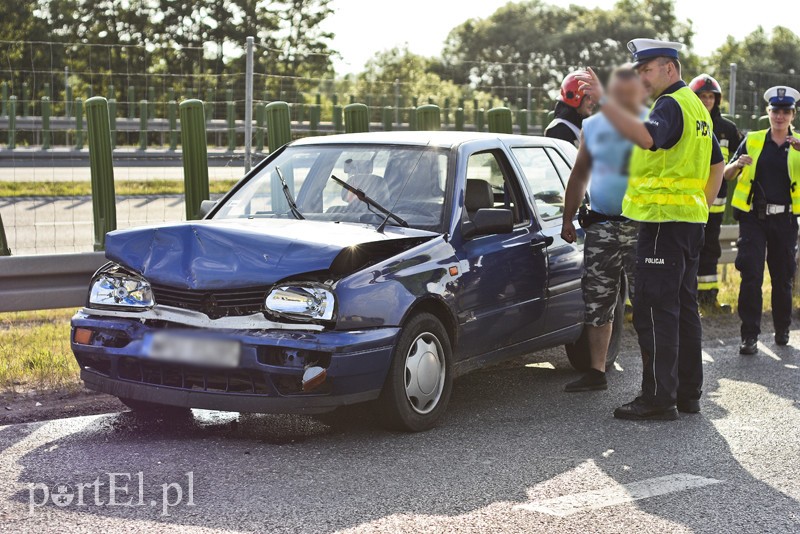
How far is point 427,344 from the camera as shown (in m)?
5.81

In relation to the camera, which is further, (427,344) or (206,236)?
(427,344)

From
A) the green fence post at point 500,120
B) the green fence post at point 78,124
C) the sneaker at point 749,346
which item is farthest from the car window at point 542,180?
the green fence post at point 78,124


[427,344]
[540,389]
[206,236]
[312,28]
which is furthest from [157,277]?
[312,28]

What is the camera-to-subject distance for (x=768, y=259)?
9297 millimetres

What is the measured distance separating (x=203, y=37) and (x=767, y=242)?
1929 cm

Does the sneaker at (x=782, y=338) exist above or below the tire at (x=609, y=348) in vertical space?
below

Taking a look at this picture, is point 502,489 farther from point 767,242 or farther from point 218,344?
point 767,242

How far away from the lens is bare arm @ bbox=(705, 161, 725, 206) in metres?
6.35

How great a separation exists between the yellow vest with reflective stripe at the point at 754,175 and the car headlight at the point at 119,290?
17.2 feet

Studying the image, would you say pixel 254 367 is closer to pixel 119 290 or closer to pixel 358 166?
pixel 119 290

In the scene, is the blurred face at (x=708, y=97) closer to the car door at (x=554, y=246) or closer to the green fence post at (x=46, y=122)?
the car door at (x=554, y=246)

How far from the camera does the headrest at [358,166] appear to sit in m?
6.43

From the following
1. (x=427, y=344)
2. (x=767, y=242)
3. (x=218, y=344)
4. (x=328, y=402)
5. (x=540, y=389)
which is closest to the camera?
(x=218, y=344)

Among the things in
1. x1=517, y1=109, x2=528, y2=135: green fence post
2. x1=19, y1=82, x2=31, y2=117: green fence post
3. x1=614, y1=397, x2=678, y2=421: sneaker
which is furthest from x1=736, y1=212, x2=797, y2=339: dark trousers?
x1=19, y1=82, x2=31, y2=117: green fence post
